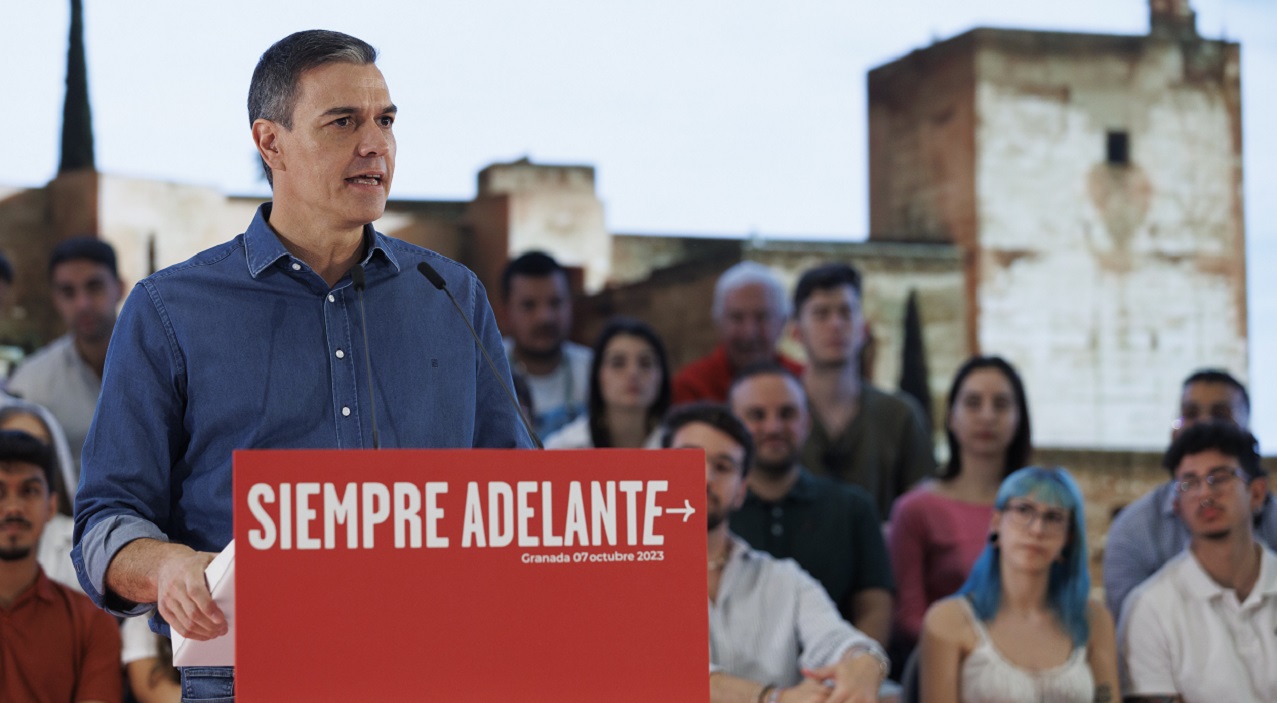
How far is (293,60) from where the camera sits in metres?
1.98

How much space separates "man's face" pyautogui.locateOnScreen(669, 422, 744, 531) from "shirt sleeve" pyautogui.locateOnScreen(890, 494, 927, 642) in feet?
2.25

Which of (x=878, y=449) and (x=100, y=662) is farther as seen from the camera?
(x=878, y=449)

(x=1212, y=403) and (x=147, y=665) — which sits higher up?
(x=1212, y=403)

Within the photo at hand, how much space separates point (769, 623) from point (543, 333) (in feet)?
6.15

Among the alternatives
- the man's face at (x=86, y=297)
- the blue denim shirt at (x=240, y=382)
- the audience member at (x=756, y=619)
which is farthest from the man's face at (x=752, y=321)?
the blue denim shirt at (x=240, y=382)

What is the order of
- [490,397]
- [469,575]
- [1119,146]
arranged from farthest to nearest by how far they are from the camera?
[1119,146] < [490,397] < [469,575]

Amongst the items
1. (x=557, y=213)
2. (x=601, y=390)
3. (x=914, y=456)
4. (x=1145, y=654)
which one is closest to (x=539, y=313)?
(x=601, y=390)

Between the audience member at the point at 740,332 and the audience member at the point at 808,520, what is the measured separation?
0.87 metres

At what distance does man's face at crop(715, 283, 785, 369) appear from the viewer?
18.5 ft

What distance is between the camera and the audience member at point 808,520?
456cm

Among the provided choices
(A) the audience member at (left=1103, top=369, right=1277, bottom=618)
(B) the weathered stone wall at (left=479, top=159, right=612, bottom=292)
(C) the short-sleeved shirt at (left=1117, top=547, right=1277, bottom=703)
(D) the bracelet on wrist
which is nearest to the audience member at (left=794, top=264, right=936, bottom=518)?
(A) the audience member at (left=1103, top=369, right=1277, bottom=618)

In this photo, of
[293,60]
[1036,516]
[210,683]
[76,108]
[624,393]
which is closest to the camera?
[210,683]

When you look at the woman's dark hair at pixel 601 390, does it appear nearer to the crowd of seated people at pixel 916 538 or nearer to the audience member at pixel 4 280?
the crowd of seated people at pixel 916 538

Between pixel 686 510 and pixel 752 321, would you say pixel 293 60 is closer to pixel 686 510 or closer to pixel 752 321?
pixel 686 510
